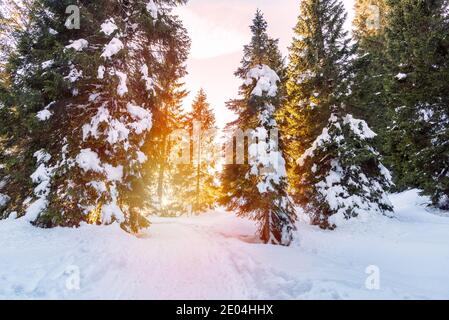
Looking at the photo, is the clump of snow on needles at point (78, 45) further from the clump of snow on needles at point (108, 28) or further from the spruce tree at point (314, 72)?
the spruce tree at point (314, 72)

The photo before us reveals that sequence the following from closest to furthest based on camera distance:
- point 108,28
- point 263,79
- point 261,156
Answer: 1. point 108,28
2. point 261,156
3. point 263,79

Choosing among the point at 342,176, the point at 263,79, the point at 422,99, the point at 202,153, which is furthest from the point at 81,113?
the point at 202,153

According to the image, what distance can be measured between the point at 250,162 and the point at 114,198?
6.34 m

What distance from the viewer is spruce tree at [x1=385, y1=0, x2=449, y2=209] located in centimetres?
1614

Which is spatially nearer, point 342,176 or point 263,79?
point 263,79

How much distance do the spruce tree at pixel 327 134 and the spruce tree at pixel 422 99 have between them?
6.51ft


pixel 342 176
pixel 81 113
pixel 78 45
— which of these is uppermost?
A: pixel 78 45

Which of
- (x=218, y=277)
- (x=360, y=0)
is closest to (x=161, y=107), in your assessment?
(x=218, y=277)

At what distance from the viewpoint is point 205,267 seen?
29.4 feet

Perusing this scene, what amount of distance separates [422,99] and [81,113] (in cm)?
1723

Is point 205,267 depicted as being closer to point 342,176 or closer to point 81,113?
point 81,113

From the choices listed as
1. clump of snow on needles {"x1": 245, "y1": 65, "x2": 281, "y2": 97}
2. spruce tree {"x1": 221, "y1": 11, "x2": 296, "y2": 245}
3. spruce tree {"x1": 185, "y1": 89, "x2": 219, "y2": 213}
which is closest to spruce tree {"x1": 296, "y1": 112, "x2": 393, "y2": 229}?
spruce tree {"x1": 221, "y1": 11, "x2": 296, "y2": 245}

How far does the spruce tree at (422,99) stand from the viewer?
53.0 ft

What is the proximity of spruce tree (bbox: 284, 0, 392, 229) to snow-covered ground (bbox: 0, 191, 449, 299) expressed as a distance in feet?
→ 11.2
